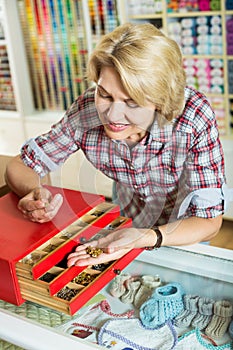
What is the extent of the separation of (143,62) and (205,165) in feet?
1.00

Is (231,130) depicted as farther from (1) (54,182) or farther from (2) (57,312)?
(2) (57,312)

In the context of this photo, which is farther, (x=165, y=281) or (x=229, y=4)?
(x=229, y=4)

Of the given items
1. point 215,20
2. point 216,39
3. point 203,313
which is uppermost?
point 215,20

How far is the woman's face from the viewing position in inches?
42.1

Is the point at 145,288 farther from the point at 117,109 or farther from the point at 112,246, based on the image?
the point at 117,109

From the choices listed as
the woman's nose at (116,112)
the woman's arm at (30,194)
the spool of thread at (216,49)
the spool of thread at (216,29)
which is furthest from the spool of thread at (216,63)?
the woman's nose at (116,112)

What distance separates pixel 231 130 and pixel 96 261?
2125 mm

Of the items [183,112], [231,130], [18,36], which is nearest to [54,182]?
[183,112]

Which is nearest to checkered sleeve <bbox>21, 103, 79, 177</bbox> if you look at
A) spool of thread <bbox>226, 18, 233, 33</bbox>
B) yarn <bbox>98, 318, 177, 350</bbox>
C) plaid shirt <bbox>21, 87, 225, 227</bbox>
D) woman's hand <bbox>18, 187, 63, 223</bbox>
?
plaid shirt <bbox>21, 87, 225, 227</bbox>

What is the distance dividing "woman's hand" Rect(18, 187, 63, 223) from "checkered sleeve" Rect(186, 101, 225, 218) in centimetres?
33

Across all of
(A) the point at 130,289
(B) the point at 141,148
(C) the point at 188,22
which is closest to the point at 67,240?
(A) the point at 130,289

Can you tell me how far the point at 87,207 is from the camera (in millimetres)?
1107

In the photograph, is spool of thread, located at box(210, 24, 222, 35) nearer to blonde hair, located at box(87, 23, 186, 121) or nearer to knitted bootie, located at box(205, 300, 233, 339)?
blonde hair, located at box(87, 23, 186, 121)

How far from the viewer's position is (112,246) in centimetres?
103
